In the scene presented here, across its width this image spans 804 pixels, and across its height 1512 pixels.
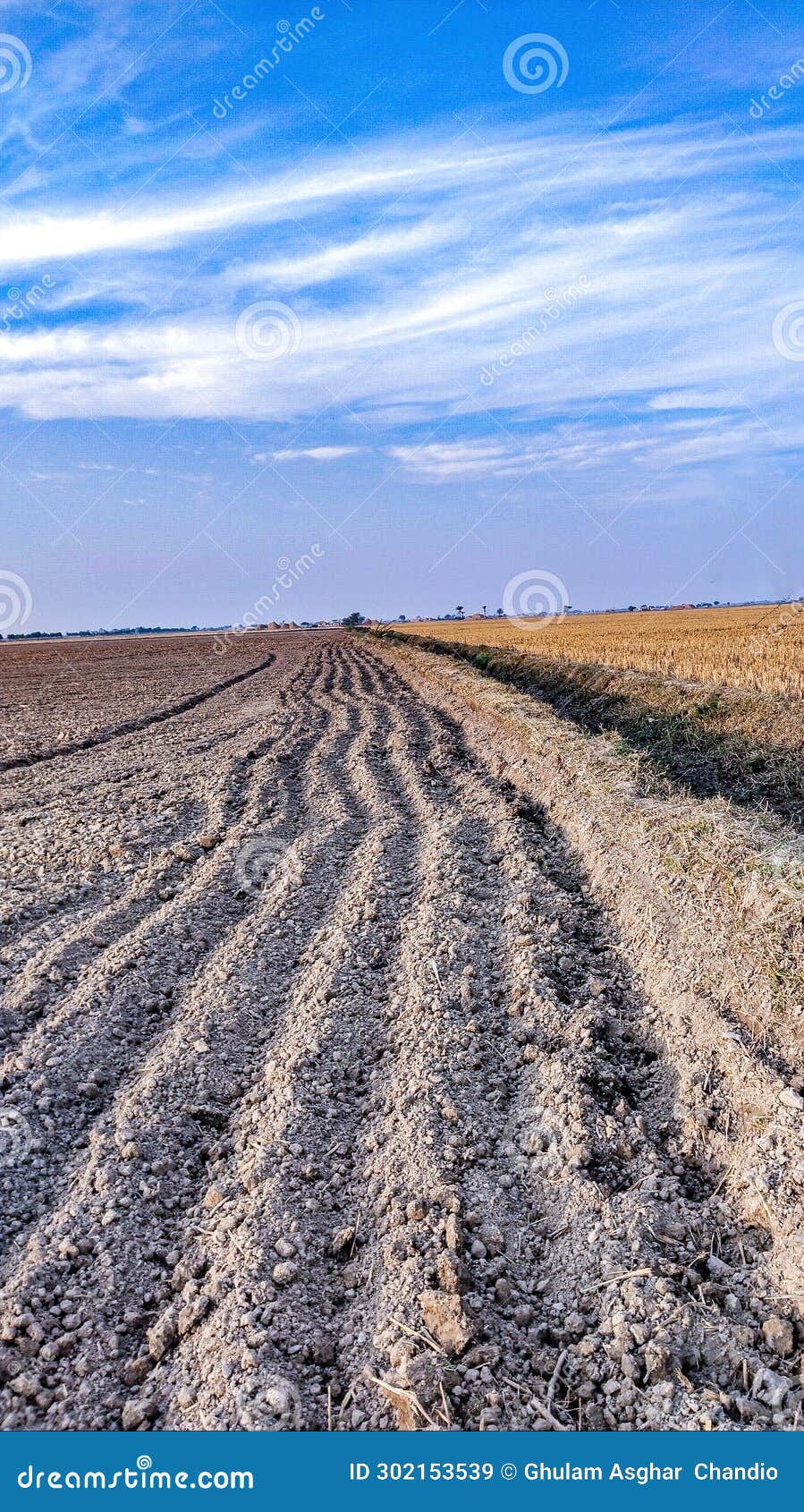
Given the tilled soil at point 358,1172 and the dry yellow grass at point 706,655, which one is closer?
the tilled soil at point 358,1172

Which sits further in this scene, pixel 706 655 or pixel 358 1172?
pixel 706 655

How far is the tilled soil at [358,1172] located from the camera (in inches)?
100

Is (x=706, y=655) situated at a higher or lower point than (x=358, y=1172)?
higher

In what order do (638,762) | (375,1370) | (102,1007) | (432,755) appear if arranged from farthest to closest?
(432,755) → (638,762) → (102,1007) → (375,1370)

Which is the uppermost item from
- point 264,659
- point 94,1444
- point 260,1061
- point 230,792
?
point 264,659

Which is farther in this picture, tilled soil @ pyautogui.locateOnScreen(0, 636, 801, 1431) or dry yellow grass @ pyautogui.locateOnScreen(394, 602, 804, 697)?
dry yellow grass @ pyautogui.locateOnScreen(394, 602, 804, 697)

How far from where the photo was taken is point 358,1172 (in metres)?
3.43

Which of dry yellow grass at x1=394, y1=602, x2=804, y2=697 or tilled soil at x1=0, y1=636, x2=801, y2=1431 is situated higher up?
dry yellow grass at x1=394, y1=602, x2=804, y2=697

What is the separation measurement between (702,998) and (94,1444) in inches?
122

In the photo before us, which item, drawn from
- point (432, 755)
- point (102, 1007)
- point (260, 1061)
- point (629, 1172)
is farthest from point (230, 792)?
point (629, 1172)

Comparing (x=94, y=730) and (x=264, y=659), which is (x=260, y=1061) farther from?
(x=264, y=659)

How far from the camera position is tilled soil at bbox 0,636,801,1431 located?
255 centimetres

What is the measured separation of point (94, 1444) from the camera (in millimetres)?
2430

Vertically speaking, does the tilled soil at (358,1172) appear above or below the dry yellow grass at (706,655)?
below
